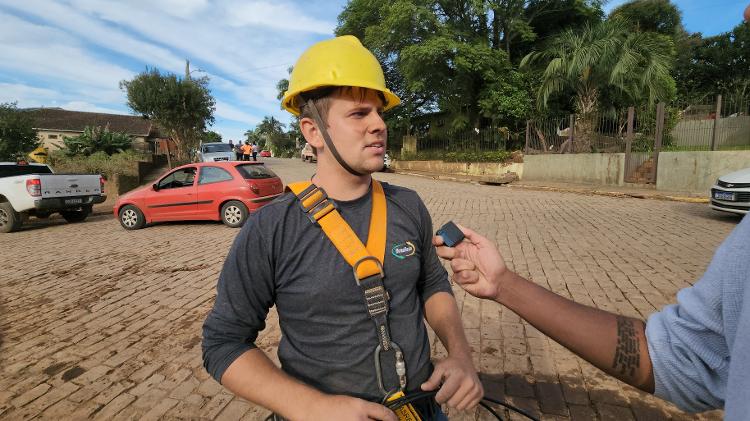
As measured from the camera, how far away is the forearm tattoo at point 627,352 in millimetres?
1170

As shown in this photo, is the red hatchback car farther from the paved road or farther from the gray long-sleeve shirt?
the gray long-sleeve shirt

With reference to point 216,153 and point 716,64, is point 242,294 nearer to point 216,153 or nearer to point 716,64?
point 216,153

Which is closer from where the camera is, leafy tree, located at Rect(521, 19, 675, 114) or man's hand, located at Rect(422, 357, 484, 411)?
man's hand, located at Rect(422, 357, 484, 411)

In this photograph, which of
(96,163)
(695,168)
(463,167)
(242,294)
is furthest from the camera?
(463,167)

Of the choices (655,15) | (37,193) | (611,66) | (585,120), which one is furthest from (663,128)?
(655,15)

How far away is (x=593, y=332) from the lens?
1.24m

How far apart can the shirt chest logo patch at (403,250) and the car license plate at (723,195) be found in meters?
9.58

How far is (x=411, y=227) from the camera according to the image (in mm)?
1596

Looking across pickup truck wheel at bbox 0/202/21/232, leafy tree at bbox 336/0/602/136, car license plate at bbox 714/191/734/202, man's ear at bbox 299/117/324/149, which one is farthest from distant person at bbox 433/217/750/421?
leafy tree at bbox 336/0/602/136

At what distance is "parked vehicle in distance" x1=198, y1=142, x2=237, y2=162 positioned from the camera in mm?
21797

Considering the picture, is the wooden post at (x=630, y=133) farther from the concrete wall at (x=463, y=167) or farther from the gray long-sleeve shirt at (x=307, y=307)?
the gray long-sleeve shirt at (x=307, y=307)

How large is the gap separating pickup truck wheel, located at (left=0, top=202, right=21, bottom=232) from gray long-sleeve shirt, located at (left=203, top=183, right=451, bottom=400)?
39.4ft

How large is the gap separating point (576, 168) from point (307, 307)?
1793cm

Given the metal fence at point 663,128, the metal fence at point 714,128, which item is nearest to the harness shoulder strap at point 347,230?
the metal fence at point 714,128
